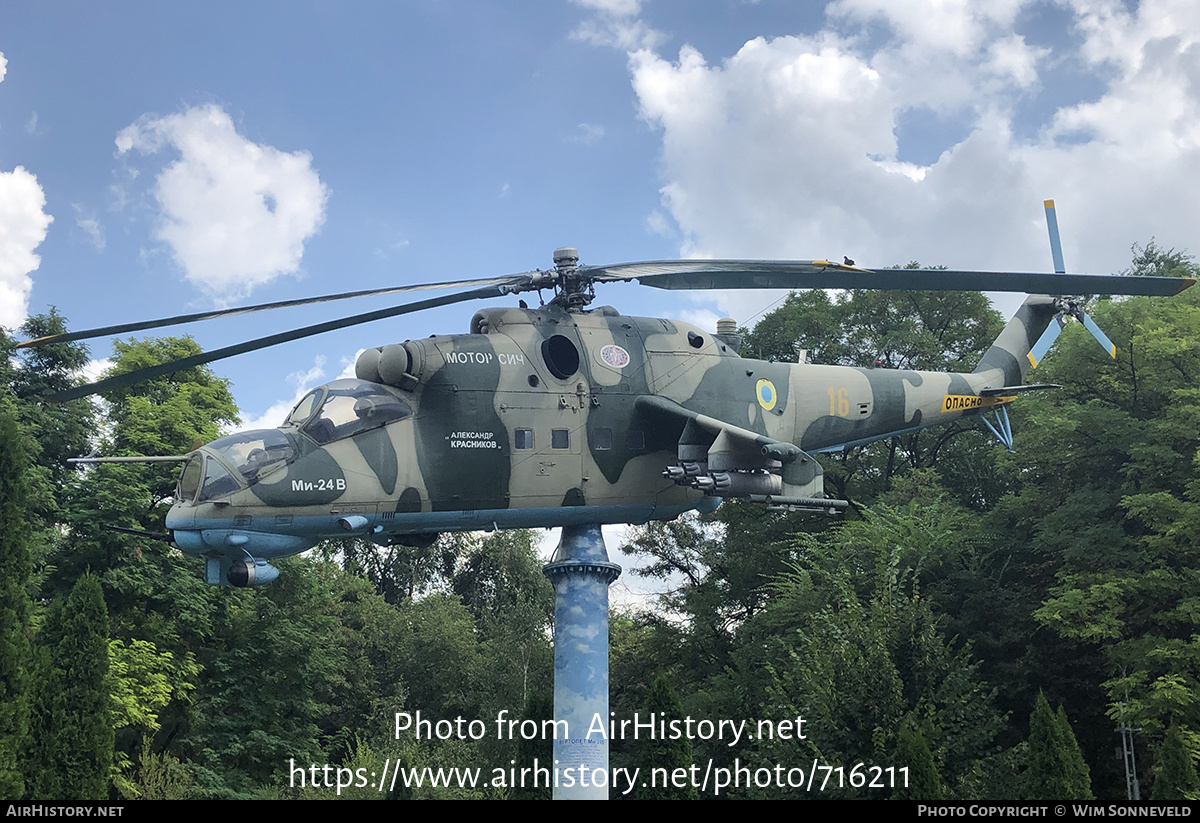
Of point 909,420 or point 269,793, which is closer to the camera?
point 909,420

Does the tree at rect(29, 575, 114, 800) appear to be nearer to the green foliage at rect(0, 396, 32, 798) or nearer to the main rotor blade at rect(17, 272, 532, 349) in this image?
the green foliage at rect(0, 396, 32, 798)

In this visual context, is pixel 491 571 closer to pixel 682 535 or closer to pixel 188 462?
pixel 682 535

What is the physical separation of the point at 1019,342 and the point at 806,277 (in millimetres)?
9159

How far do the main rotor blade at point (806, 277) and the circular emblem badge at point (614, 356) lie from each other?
122 cm

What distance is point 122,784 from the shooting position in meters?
28.7

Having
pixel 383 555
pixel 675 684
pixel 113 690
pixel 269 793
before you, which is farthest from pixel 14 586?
pixel 383 555

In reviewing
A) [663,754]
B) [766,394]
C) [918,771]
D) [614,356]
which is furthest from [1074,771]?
[614,356]

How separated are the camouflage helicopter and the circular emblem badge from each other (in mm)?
24

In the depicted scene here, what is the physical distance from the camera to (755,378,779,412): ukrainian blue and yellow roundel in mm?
19234

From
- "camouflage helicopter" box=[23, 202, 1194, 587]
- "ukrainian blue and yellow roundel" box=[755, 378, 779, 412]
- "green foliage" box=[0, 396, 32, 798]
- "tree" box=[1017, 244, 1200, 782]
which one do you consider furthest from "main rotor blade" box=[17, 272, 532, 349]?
"tree" box=[1017, 244, 1200, 782]

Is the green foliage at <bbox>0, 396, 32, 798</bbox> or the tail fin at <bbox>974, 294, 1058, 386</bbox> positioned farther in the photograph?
the tail fin at <bbox>974, 294, 1058, 386</bbox>


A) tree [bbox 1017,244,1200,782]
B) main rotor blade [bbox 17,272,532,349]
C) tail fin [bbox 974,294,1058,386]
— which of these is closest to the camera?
main rotor blade [bbox 17,272,532,349]

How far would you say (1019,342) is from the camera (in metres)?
23.3

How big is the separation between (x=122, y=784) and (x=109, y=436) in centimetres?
1453
